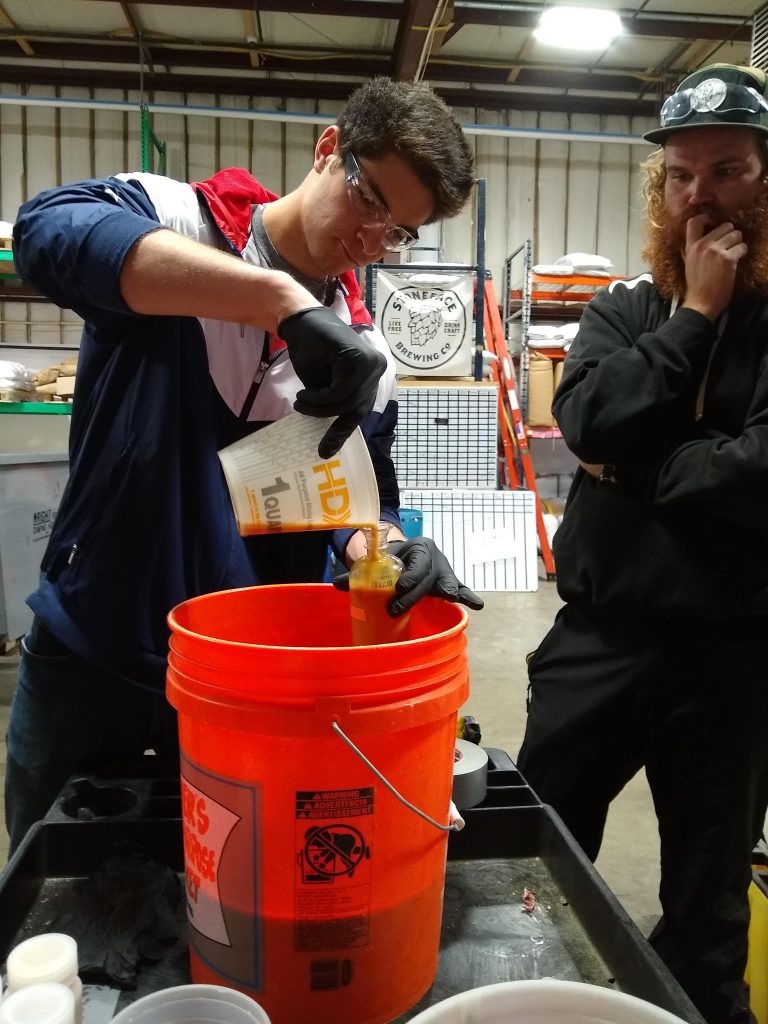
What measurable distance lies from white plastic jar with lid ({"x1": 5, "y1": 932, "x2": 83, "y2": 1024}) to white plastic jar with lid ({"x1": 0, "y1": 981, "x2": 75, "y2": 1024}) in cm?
2

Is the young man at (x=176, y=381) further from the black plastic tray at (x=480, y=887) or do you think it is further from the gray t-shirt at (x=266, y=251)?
the black plastic tray at (x=480, y=887)

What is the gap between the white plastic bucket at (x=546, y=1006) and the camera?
0.48m

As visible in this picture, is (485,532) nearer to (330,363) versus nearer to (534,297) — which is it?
(534,297)

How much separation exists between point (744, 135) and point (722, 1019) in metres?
1.49

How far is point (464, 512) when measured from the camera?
4805 millimetres

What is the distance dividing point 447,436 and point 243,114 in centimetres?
333

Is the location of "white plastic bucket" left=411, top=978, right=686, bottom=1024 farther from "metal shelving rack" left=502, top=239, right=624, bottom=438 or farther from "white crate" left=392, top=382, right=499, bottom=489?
"metal shelving rack" left=502, top=239, right=624, bottom=438

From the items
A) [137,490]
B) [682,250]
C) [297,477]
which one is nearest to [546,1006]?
[297,477]

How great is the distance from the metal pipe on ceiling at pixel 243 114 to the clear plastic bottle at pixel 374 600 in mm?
5910

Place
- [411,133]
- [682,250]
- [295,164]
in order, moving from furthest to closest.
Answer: [295,164]
[682,250]
[411,133]

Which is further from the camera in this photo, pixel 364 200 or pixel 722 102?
pixel 722 102

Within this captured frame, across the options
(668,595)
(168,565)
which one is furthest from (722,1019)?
(168,565)

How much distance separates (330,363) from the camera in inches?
28.1

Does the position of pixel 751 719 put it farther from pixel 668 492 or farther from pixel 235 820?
pixel 235 820
